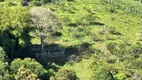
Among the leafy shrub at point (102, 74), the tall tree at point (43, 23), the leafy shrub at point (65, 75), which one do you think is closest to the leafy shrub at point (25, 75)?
the leafy shrub at point (65, 75)

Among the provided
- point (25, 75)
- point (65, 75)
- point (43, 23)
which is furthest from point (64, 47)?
point (25, 75)

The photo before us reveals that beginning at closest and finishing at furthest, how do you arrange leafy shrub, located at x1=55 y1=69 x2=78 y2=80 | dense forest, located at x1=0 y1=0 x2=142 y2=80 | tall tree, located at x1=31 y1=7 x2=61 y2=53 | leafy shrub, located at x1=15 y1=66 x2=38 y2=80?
leafy shrub, located at x1=15 y1=66 x2=38 y2=80
leafy shrub, located at x1=55 y1=69 x2=78 y2=80
dense forest, located at x1=0 y1=0 x2=142 y2=80
tall tree, located at x1=31 y1=7 x2=61 y2=53

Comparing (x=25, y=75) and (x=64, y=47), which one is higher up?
(x=25, y=75)

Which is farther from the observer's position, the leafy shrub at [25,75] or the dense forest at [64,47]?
the dense forest at [64,47]

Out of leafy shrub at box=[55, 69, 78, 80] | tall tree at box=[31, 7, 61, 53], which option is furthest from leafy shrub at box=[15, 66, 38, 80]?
tall tree at box=[31, 7, 61, 53]

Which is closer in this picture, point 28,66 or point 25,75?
point 25,75

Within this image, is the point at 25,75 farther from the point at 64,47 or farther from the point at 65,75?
the point at 64,47

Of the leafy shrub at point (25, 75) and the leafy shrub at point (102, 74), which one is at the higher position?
the leafy shrub at point (25, 75)

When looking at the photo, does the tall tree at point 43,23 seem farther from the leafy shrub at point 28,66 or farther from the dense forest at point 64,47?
the leafy shrub at point 28,66

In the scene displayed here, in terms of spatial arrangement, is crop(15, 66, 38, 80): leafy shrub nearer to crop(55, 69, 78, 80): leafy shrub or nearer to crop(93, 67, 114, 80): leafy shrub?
crop(55, 69, 78, 80): leafy shrub
